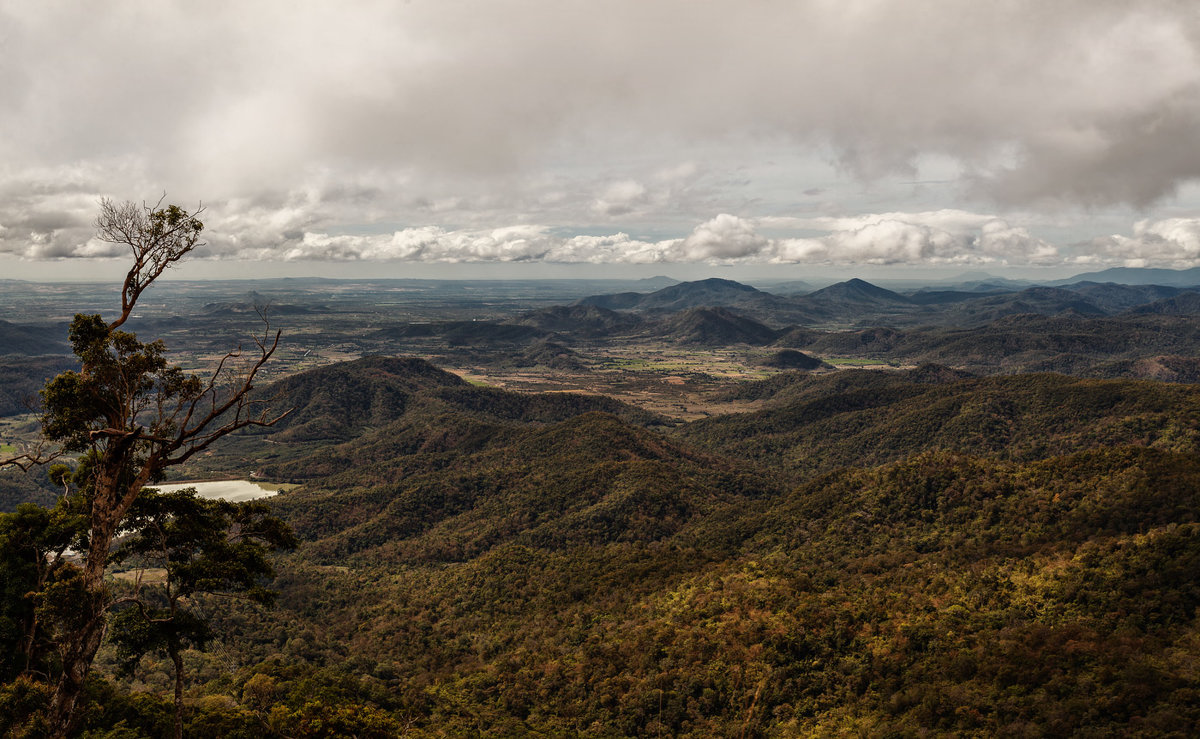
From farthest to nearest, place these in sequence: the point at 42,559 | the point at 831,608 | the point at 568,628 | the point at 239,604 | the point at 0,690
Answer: the point at 239,604 → the point at 568,628 → the point at 831,608 → the point at 42,559 → the point at 0,690

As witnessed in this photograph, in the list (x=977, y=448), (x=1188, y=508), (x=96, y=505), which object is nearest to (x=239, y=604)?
(x=96, y=505)

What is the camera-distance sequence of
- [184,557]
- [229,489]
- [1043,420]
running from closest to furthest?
[184,557] → [1043,420] → [229,489]

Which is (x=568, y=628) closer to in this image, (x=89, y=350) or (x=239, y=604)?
(x=239, y=604)

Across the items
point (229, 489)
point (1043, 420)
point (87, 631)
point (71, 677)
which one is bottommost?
point (229, 489)

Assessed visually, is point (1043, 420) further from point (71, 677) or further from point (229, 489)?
point (229, 489)

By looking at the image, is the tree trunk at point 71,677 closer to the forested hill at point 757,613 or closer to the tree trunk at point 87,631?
the tree trunk at point 87,631

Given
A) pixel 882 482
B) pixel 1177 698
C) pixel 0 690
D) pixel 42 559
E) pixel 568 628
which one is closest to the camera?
pixel 0 690

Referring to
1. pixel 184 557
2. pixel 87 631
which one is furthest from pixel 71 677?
pixel 184 557
